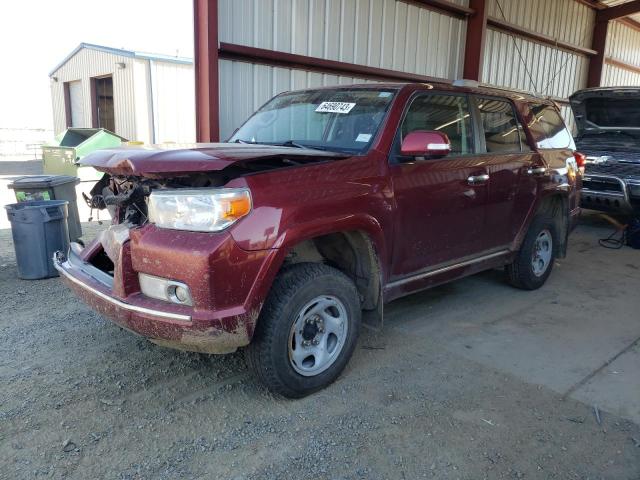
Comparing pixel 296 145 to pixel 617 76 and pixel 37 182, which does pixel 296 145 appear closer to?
pixel 37 182

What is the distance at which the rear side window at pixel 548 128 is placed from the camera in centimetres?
506

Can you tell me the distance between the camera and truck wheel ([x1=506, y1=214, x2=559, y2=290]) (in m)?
5.06

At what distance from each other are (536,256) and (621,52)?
1395 cm

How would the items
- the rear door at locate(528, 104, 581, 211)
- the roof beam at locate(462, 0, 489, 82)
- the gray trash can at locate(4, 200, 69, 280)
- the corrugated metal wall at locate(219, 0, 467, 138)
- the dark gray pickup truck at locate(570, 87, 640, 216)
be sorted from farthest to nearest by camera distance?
the roof beam at locate(462, 0, 489, 82) → the dark gray pickup truck at locate(570, 87, 640, 216) → the corrugated metal wall at locate(219, 0, 467, 138) → the gray trash can at locate(4, 200, 69, 280) → the rear door at locate(528, 104, 581, 211)

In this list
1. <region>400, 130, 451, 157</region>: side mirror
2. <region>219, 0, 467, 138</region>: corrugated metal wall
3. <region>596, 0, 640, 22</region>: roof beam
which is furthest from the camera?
<region>596, 0, 640, 22</region>: roof beam

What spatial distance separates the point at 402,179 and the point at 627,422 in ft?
6.56

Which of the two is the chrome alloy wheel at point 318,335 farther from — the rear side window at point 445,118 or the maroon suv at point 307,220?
the rear side window at point 445,118

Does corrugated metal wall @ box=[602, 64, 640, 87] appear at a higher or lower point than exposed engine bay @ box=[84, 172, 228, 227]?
higher

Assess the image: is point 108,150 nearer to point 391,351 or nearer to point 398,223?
point 398,223

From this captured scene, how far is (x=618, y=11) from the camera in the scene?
13.8 metres

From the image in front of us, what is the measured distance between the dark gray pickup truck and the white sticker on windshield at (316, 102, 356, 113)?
5727 millimetres

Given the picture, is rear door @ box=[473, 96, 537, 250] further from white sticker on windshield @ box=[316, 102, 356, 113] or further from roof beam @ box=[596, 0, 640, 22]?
roof beam @ box=[596, 0, 640, 22]

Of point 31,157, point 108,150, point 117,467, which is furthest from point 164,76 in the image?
point 117,467

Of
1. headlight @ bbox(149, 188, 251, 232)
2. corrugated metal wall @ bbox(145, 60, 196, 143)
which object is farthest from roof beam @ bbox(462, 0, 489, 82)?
corrugated metal wall @ bbox(145, 60, 196, 143)
